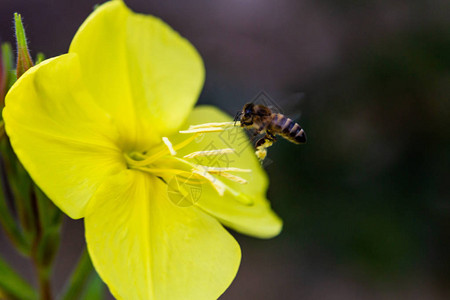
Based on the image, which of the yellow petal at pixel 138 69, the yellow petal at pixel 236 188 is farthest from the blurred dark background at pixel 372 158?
the yellow petal at pixel 138 69

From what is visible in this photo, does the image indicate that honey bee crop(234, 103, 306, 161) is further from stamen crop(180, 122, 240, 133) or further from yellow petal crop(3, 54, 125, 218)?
yellow petal crop(3, 54, 125, 218)

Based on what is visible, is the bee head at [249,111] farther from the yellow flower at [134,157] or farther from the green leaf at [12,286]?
the green leaf at [12,286]

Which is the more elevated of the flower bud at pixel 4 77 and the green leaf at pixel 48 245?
the flower bud at pixel 4 77

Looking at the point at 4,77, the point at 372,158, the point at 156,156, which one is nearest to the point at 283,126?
the point at 156,156

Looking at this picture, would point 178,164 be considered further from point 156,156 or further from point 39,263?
point 39,263


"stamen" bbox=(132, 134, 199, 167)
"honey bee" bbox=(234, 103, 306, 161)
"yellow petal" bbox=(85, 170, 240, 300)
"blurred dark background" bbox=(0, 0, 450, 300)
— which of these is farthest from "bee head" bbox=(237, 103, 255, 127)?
"blurred dark background" bbox=(0, 0, 450, 300)

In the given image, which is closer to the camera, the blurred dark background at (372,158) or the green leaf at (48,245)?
the green leaf at (48,245)

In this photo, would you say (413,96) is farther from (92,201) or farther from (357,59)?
(92,201)

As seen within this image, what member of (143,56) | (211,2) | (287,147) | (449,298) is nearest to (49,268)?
(143,56)
